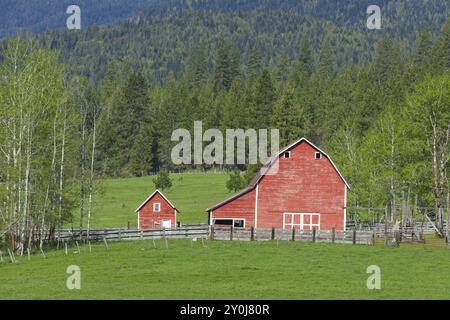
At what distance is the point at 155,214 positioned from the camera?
71.4 meters

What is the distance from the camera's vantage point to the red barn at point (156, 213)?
7100cm

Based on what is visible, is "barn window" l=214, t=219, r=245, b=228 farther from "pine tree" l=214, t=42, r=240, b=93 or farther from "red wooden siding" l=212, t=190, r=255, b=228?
"pine tree" l=214, t=42, r=240, b=93

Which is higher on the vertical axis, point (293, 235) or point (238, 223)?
point (238, 223)

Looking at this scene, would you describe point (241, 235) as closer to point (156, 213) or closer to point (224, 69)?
point (156, 213)

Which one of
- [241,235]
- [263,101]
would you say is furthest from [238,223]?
[263,101]

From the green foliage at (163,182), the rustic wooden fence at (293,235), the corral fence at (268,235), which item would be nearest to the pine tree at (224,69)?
the green foliage at (163,182)

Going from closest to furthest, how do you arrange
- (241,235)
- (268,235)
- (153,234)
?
(268,235) < (241,235) < (153,234)

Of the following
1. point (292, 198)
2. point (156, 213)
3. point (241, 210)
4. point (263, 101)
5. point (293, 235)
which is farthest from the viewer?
point (263, 101)

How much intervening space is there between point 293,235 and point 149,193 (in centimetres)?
4969

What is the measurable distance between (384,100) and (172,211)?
4859 cm

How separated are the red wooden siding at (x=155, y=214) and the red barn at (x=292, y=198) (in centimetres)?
977

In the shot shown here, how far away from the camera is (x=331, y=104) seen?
11838cm

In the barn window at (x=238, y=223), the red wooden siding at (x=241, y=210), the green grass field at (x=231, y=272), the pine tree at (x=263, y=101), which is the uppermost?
the pine tree at (x=263, y=101)

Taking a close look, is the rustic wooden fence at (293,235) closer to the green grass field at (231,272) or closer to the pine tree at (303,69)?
the green grass field at (231,272)
